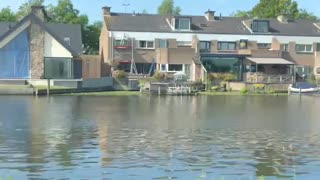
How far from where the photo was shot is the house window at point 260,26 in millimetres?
79688

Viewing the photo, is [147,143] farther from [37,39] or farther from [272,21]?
[272,21]

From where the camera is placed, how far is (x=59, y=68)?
6544cm

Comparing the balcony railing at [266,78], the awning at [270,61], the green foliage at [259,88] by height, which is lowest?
the green foliage at [259,88]

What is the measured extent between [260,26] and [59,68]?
27.2 m

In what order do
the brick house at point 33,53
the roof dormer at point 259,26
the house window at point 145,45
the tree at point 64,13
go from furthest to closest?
1. the tree at point 64,13
2. the roof dormer at point 259,26
3. the house window at point 145,45
4. the brick house at point 33,53

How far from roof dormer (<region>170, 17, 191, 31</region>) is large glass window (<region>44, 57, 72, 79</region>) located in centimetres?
1715

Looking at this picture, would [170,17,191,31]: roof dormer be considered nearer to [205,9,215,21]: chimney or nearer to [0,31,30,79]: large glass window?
[205,9,215,21]: chimney

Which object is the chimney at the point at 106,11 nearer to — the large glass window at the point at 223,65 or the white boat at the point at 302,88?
the large glass window at the point at 223,65

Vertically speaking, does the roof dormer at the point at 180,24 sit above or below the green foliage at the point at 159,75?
above

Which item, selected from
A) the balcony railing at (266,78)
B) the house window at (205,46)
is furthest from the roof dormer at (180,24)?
the balcony railing at (266,78)

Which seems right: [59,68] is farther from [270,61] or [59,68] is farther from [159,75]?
[270,61]

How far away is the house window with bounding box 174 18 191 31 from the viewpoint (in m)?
78.0

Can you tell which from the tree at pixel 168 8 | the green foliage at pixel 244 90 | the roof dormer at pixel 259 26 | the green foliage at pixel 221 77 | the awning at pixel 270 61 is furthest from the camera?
the tree at pixel 168 8

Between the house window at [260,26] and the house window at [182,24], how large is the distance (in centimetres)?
809
